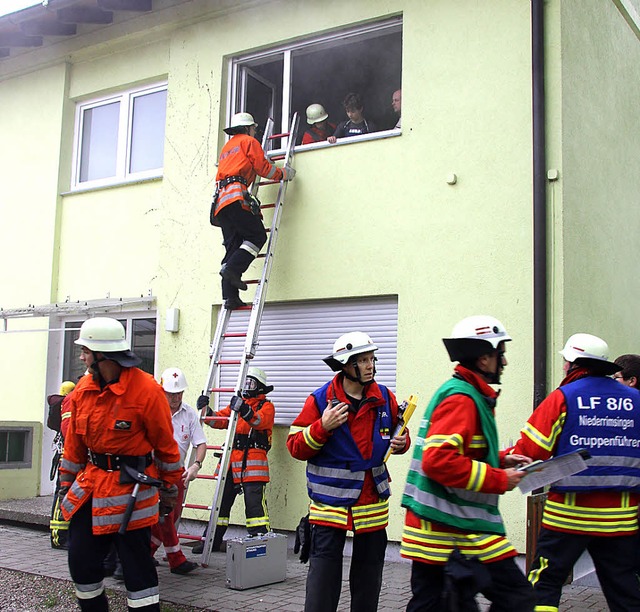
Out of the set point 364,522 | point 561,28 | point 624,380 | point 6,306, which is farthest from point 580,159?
point 6,306

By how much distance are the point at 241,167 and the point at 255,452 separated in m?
2.77

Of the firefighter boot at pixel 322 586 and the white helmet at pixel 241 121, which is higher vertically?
the white helmet at pixel 241 121

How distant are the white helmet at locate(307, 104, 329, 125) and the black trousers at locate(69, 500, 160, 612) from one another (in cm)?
560

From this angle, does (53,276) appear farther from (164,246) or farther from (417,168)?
(417,168)

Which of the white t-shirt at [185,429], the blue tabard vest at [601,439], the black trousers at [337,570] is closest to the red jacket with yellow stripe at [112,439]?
the black trousers at [337,570]

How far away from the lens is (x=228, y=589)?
6.49m

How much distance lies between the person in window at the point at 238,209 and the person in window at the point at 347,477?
3489 mm

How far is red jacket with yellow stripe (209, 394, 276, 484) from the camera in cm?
757

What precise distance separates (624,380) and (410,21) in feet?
14.5

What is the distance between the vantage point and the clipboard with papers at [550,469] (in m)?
3.71

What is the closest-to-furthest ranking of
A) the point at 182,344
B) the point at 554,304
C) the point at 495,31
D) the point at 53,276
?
the point at 554,304
the point at 495,31
the point at 182,344
the point at 53,276

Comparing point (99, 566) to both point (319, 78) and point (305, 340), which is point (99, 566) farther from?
point (319, 78)

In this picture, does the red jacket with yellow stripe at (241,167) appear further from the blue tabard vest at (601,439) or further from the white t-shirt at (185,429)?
the blue tabard vest at (601,439)

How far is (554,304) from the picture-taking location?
6859 mm
